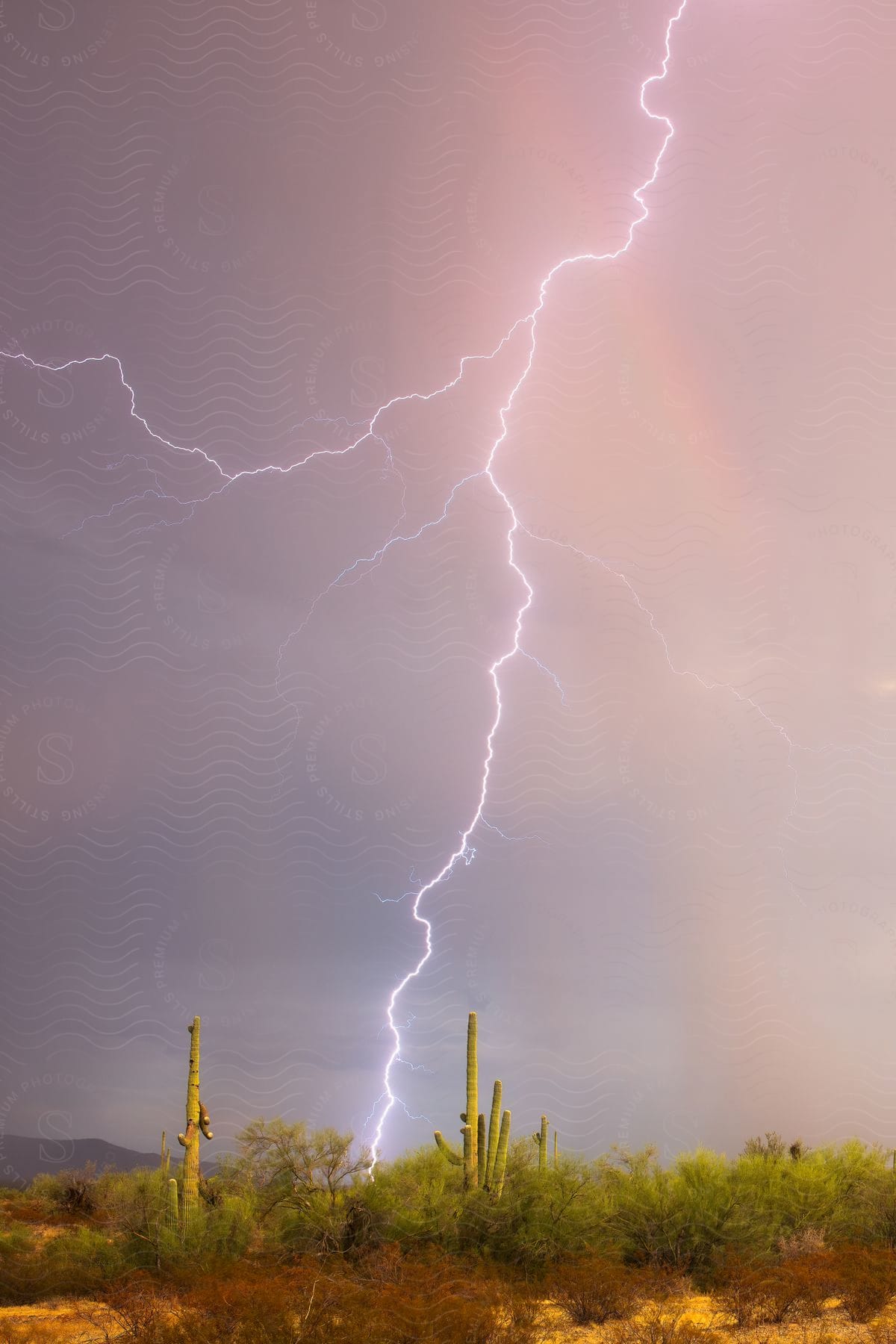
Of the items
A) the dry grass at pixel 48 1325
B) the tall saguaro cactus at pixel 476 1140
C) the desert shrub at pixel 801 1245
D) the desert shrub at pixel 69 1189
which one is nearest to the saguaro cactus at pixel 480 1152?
the tall saguaro cactus at pixel 476 1140

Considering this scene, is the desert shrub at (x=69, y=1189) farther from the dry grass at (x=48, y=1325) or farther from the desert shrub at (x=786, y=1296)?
the desert shrub at (x=786, y=1296)

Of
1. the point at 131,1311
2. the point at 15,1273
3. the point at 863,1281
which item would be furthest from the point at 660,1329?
the point at 15,1273

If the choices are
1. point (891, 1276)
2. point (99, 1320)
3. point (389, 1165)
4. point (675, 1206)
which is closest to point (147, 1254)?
point (99, 1320)

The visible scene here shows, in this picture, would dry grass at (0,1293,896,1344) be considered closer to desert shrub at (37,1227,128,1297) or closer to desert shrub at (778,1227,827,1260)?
→ desert shrub at (778,1227,827,1260)

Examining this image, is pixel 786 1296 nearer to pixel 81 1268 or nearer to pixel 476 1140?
pixel 476 1140

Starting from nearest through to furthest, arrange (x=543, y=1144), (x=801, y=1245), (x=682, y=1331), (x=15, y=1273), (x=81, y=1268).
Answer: (x=682, y=1331) < (x=801, y=1245) < (x=81, y=1268) < (x=15, y=1273) < (x=543, y=1144)
